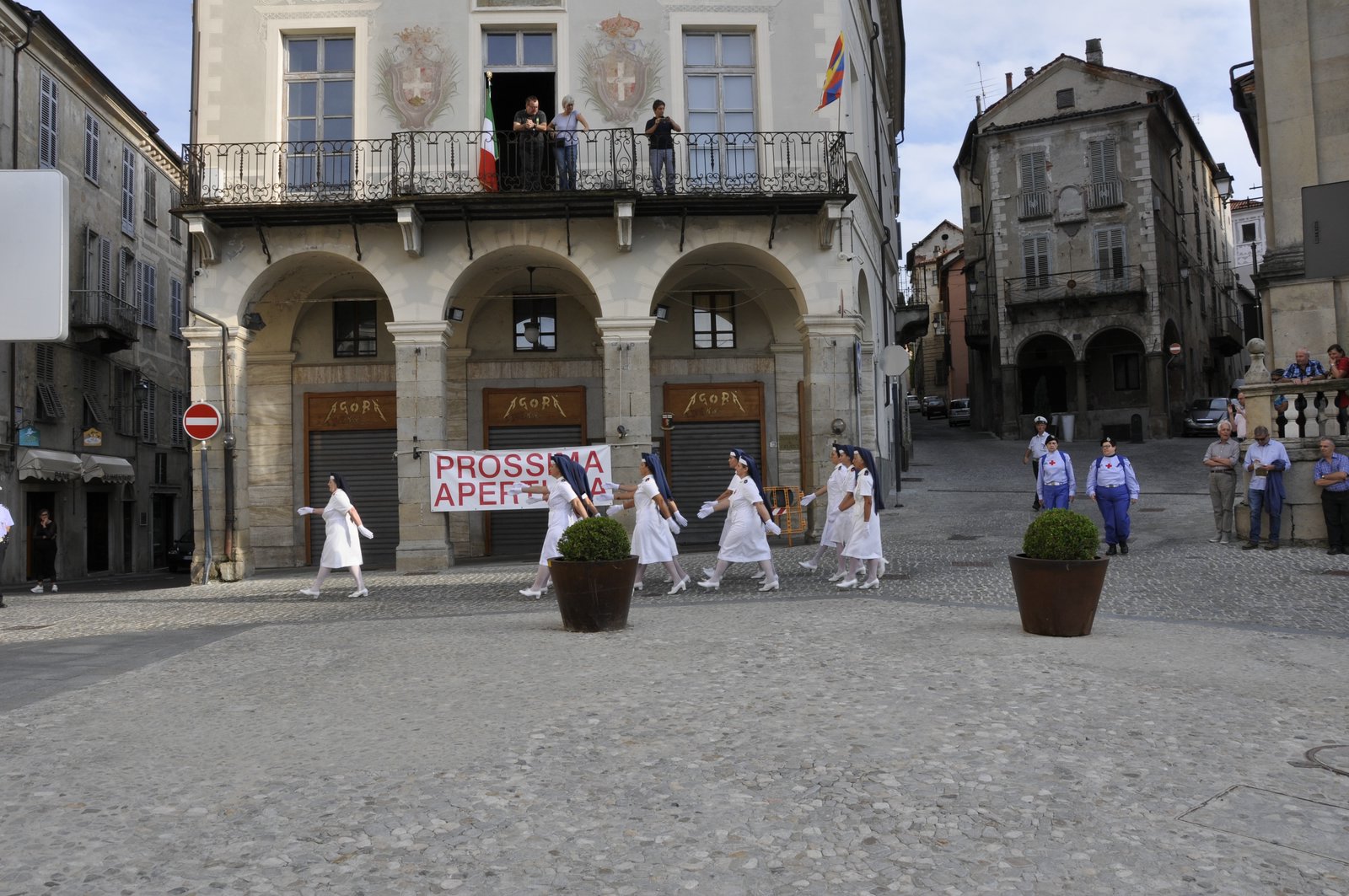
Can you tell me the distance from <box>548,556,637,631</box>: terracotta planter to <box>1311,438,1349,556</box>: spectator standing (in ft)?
32.5

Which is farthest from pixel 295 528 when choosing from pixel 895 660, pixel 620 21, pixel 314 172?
pixel 895 660

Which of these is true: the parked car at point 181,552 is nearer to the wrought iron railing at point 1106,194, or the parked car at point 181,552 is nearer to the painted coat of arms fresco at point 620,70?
the painted coat of arms fresco at point 620,70

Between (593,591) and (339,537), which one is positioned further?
(339,537)

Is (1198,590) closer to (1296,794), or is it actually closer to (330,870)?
(1296,794)

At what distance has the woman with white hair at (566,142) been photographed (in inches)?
700

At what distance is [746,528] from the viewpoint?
517 inches

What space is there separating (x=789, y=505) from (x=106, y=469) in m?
20.5

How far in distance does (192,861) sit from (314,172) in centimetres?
1653

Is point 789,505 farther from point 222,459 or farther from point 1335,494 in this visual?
point 222,459

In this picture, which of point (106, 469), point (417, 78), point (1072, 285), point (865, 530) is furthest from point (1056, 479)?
point (1072, 285)

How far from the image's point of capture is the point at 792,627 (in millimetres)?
9602

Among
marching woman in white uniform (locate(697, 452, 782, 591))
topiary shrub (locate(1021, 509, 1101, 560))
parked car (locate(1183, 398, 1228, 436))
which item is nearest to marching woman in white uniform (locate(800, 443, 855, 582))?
marching woman in white uniform (locate(697, 452, 782, 591))

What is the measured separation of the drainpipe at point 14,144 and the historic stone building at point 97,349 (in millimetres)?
36

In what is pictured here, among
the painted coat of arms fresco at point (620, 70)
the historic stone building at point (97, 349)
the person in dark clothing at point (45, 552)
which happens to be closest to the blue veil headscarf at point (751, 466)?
the painted coat of arms fresco at point (620, 70)
